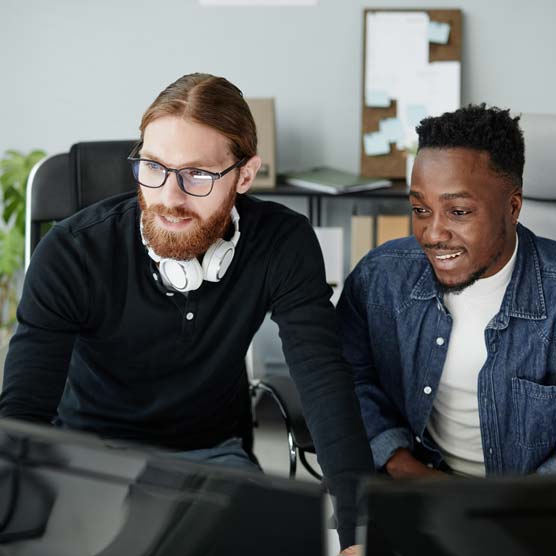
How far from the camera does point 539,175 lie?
1646mm

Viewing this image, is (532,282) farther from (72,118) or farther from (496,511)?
(72,118)

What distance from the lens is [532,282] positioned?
1.40 m

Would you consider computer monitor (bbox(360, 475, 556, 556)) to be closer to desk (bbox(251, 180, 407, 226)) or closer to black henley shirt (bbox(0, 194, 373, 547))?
black henley shirt (bbox(0, 194, 373, 547))

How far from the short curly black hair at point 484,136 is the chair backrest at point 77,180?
2.13 feet

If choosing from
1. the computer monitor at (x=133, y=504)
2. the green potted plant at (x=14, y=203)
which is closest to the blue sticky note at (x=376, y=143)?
the green potted plant at (x=14, y=203)

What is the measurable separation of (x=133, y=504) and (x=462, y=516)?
264 millimetres

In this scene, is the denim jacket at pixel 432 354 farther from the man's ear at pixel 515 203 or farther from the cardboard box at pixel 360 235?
the cardboard box at pixel 360 235

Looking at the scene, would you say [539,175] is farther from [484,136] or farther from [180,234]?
[180,234]

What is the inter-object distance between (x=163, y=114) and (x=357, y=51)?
6.52 feet

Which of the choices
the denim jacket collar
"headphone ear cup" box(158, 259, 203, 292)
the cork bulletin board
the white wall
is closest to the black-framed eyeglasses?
"headphone ear cup" box(158, 259, 203, 292)

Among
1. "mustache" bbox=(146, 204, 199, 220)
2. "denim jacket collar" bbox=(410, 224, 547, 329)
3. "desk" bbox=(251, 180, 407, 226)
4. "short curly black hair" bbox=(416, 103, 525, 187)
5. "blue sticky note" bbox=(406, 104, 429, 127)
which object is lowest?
"desk" bbox=(251, 180, 407, 226)

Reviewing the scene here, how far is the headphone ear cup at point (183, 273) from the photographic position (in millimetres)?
1370

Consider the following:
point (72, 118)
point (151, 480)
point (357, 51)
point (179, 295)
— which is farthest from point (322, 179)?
point (151, 480)

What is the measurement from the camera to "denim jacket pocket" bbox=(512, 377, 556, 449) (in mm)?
1361
